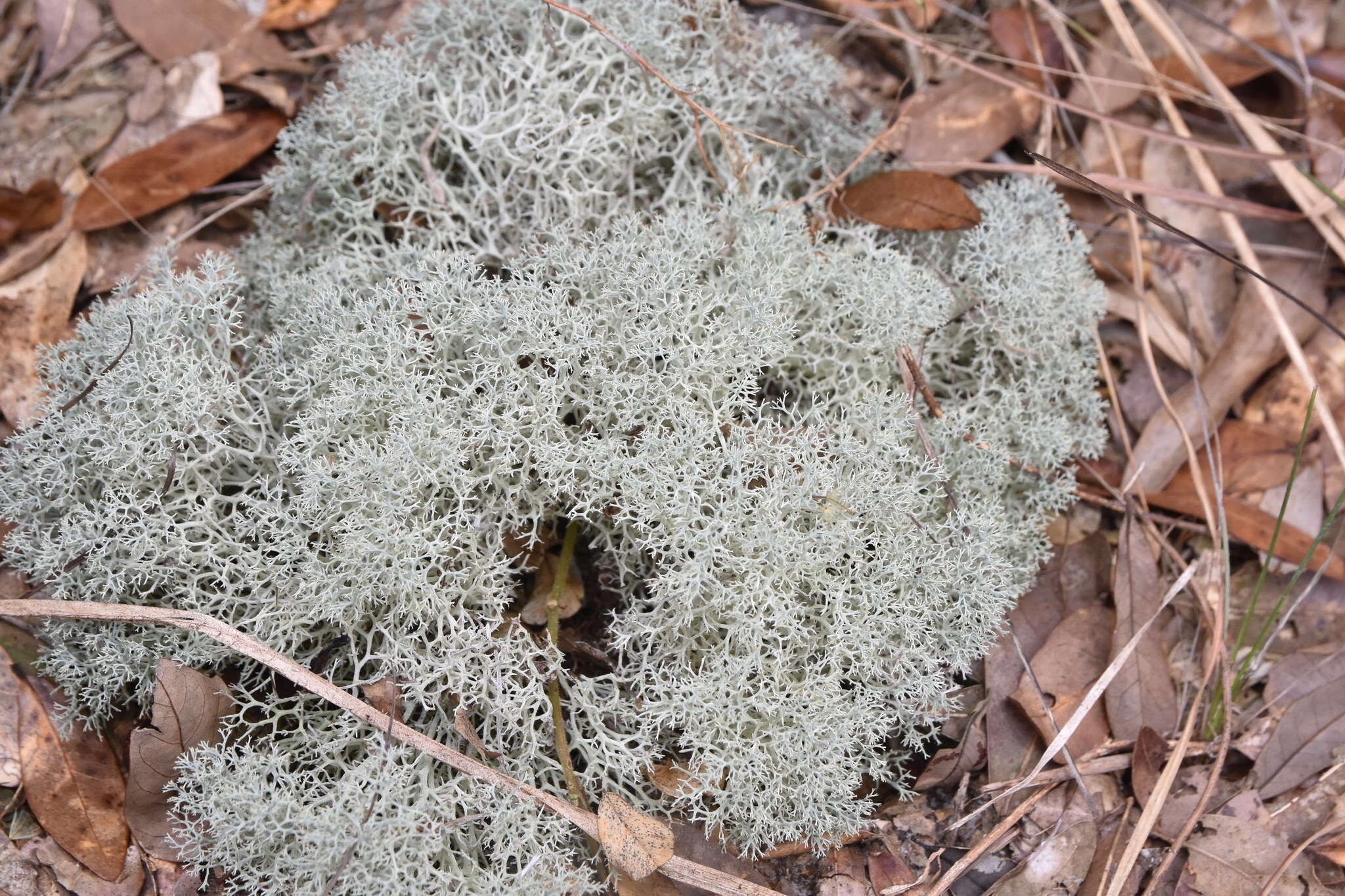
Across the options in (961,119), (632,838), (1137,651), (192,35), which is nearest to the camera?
(632,838)

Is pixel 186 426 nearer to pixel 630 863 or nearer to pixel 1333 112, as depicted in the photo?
pixel 630 863

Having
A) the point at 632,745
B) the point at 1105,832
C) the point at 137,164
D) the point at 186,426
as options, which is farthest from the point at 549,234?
the point at 1105,832

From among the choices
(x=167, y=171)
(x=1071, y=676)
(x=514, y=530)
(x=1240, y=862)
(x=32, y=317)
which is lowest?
(x=1240, y=862)

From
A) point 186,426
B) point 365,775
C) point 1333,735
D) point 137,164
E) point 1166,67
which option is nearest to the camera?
point 365,775

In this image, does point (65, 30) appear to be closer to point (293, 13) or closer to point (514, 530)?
point (293, 13)

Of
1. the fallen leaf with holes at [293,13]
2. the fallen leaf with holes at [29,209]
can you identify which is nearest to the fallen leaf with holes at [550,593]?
the fallen leaf with holes at [29,209]

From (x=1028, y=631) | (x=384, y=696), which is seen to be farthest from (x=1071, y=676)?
(x=384, y=696)

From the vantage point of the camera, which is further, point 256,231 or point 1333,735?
point 256,231
